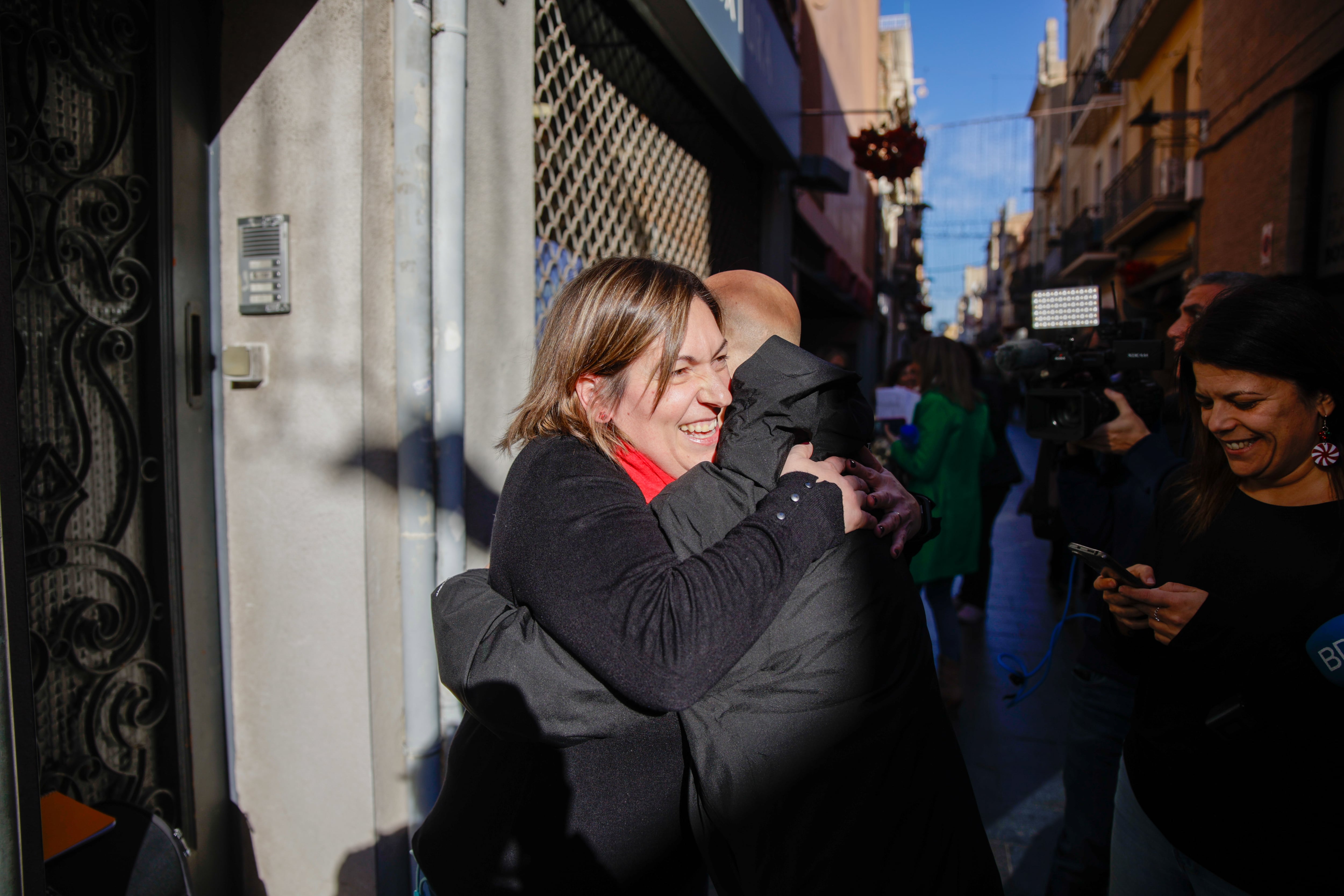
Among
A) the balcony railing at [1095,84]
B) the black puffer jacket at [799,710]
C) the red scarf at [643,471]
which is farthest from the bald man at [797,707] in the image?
the balcony railing at [1095,84]

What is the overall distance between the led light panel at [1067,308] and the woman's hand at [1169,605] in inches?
50.9

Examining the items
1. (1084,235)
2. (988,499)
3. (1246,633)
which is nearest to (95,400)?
(1246,633)

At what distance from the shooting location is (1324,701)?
1385 mm

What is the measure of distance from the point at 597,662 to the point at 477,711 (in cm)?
26

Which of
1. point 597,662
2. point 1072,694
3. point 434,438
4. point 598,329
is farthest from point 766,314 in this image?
point 1072,694

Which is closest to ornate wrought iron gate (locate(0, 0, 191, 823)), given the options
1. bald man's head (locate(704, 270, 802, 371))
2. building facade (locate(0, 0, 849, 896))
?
building facade (locate(0, 0, 849, 896))

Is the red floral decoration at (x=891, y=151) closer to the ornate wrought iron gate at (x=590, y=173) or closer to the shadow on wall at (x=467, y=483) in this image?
the ornate wrought iron gate at (x=590, y=173)

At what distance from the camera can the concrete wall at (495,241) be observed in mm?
2430

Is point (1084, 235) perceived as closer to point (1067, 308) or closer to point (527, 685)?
point (1067, 308)

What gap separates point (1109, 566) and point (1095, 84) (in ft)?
70.7

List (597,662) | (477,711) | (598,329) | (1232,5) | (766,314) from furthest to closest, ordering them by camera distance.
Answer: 1. (1232,5)
2. (766,314)
3. (598,329)
4. (477,711)
5. (597,662)

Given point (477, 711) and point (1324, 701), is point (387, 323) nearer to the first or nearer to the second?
point (477, 711)

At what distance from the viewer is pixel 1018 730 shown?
3.90m

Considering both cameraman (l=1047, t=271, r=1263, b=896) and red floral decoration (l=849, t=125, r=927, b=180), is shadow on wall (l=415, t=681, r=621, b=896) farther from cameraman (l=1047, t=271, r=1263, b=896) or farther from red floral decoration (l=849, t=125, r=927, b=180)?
red floral decoration (l=849, t=125, r=927, b=180)
